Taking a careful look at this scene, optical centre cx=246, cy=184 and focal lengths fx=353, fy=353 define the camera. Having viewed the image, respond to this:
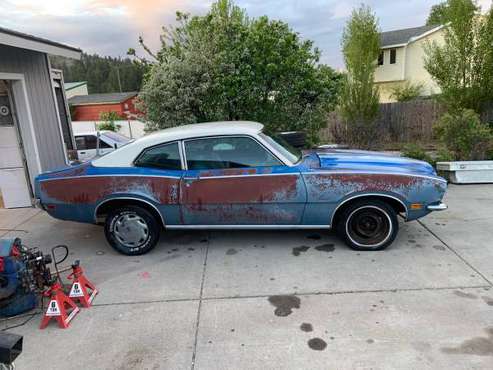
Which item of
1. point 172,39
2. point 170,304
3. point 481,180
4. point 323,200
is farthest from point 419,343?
point 172,39

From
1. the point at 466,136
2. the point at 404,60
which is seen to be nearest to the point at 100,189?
the point at 466,136

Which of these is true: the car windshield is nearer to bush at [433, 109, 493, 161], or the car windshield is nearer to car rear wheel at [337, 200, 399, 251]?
car rear wheel at [337, 200, 399, 251]

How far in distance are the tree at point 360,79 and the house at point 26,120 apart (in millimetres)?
10541

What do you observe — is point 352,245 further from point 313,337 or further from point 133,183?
point 133,183

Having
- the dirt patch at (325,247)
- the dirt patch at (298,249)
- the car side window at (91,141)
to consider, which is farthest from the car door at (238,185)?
the car side window at (91,141)

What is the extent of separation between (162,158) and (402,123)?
12910 millimetres

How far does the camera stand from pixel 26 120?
6395 mm

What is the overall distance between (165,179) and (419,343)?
9.96ft

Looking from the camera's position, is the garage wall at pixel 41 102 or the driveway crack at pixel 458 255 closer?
the driveway crack at pixel 458 255

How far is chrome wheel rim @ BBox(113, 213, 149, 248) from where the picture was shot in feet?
14.3

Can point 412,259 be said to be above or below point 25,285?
below

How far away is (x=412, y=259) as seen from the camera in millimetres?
4020

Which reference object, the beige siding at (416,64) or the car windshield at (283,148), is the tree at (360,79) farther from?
the beige siding at (416,64)

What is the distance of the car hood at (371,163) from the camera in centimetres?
412
